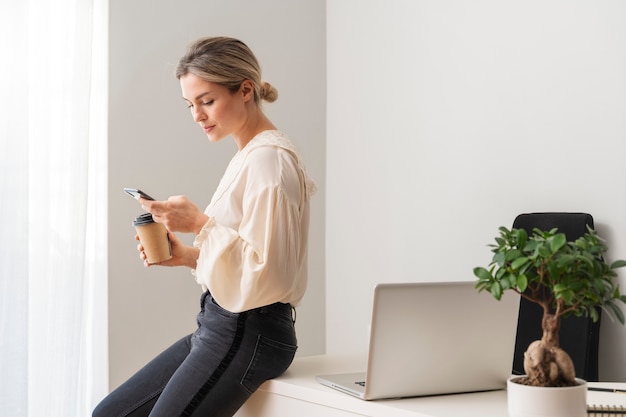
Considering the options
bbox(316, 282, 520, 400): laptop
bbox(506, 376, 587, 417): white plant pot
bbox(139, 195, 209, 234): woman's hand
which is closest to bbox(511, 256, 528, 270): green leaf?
bbox(506, 376, 587, 417): white plant pot

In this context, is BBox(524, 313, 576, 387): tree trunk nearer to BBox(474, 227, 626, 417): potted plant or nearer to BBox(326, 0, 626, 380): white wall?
BBox(474, 227, 626, 417): potted plant

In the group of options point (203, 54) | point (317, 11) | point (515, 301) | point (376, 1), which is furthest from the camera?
point (317, 11)

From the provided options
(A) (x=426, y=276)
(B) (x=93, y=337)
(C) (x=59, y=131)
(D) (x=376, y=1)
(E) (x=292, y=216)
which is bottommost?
(B) (x=93, y=337)

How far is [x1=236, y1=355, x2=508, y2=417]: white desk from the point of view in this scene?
139cm

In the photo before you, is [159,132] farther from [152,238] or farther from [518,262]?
[518,262]

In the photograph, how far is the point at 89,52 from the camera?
2.44m

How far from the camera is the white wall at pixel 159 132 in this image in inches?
101

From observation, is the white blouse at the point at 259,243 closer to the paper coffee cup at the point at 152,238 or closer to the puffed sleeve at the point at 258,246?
the puffed sleeve at the point at 258,246

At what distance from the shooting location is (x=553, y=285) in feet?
3.72

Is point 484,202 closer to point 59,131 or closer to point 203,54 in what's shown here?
point 203,54

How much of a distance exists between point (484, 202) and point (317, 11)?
1.13 metres

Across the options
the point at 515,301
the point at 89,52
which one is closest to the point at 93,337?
the point at 89,52

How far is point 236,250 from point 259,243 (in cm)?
5

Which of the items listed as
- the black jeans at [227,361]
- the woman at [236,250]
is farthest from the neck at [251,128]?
the black jeans at [227,361]
